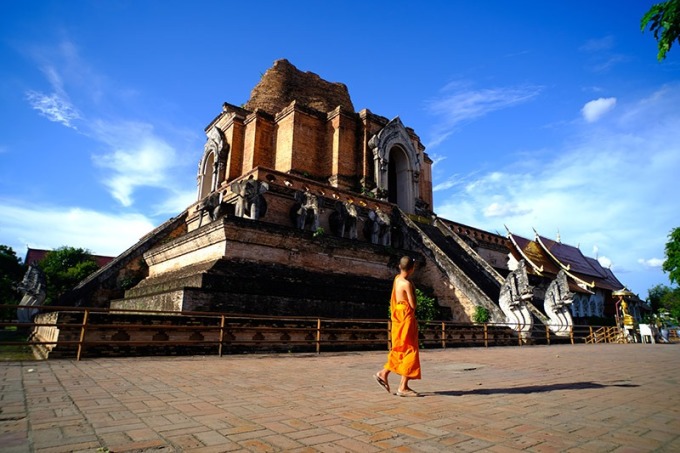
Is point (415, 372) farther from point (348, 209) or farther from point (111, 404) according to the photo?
point (348, 209)

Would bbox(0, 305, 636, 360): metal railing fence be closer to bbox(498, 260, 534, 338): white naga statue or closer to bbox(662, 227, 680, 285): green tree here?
bbox(498, 260, 534, 338): white naga statue

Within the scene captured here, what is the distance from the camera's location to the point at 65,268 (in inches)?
1161

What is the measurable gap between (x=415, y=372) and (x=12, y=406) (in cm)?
360

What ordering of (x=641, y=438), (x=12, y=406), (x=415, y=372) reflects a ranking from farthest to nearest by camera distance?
1. (x=415, y=372)
2. (x=12, y=406)
3. (x=641, y=438)

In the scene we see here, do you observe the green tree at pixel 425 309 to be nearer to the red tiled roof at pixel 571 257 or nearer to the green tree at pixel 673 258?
the red tiled roof at pixel 571 257

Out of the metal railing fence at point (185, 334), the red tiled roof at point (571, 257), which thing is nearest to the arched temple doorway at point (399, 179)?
the metal railing fence at point (185, 334)

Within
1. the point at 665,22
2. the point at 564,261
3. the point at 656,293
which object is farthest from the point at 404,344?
the point at 656,293

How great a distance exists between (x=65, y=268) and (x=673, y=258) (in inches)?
1768

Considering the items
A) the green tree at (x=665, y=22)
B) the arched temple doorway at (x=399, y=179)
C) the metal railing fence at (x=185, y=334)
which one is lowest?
the metal railing fence at (x=185, y=334)

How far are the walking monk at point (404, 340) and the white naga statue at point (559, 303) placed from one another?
12674 millimetres

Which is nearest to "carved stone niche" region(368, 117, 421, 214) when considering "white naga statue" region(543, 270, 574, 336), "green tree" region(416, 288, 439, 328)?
"white naga statue" region(543, 270, 574, 336)

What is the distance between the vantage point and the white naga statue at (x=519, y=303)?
12688 millimetres

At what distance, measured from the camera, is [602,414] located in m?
3.59

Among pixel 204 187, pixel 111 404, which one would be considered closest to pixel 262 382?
pixel 111 404
